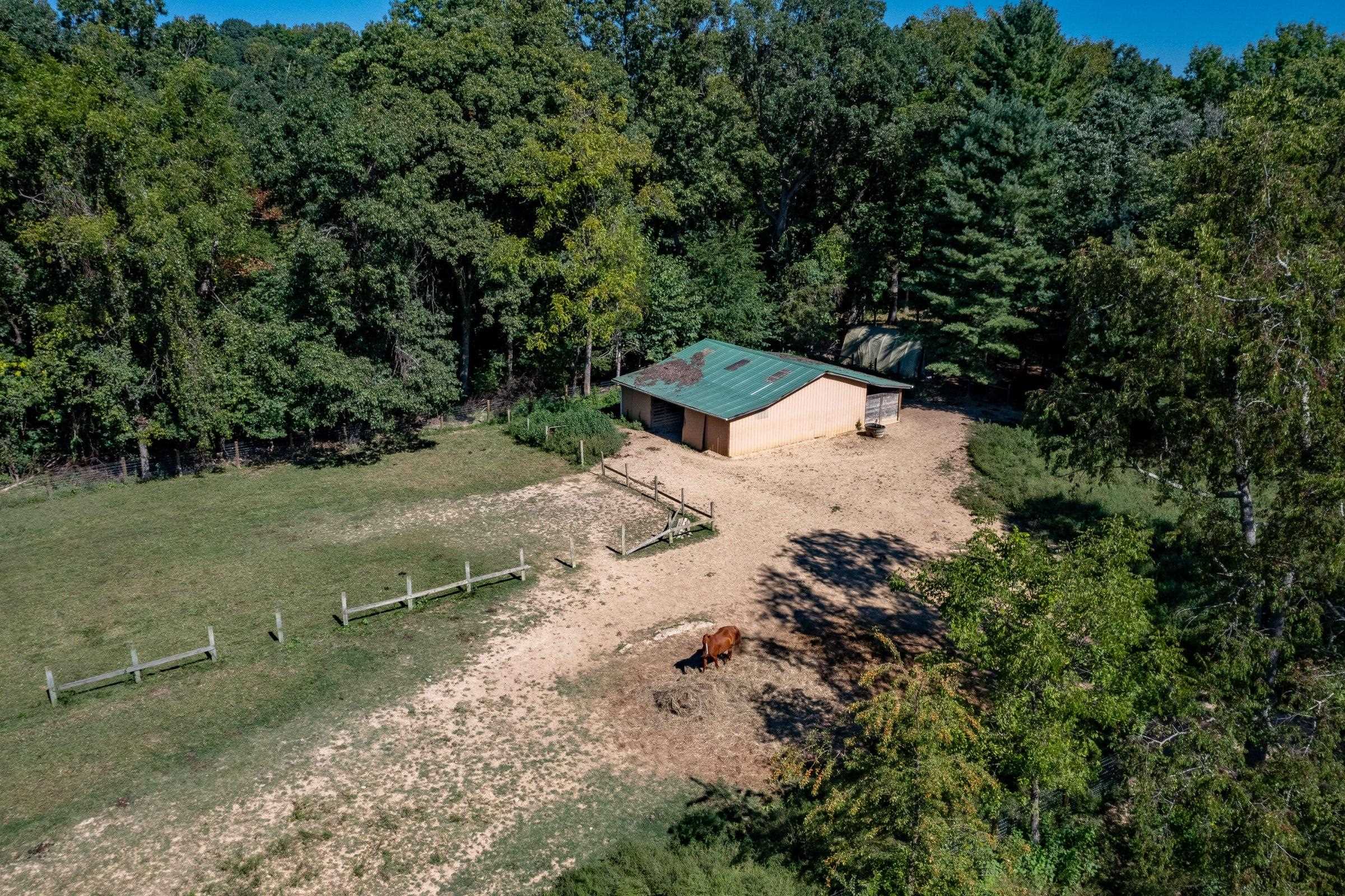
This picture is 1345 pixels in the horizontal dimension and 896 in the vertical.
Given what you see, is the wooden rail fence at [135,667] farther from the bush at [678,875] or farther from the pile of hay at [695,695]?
the bush at [678,875]

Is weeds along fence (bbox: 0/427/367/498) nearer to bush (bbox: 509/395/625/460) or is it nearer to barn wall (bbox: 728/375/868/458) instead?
bush (bbox: 509/395/625/460)

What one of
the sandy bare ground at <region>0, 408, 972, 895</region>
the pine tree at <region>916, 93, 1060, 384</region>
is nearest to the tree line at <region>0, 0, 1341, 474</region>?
the pine tree at <region>916, 93, 1060, 384</region>

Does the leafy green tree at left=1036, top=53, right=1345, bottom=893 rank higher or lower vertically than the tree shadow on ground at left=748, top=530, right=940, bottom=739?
higher

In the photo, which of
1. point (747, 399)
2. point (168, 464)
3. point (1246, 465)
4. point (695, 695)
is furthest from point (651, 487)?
point (168, 464)

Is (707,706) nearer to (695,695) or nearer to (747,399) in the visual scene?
(695,695)

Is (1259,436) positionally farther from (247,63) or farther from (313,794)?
(247,63)

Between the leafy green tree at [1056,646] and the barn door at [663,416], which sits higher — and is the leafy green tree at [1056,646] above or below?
above

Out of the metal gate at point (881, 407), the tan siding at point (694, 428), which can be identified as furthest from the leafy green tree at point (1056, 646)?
the metal gate at point (881, 407)
